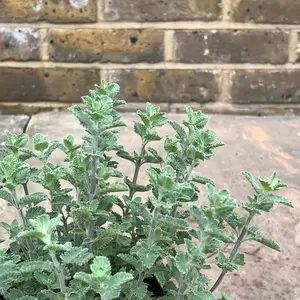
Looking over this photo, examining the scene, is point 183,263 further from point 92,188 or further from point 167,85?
point 167,85

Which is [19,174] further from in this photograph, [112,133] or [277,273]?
[277,273]

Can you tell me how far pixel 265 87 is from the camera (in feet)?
5.11

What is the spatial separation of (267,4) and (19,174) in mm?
1051

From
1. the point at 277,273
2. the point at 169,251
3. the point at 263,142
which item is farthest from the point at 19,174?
the point at 263,142

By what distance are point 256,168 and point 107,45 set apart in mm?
505

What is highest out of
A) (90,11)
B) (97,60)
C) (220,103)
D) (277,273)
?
(90,11)

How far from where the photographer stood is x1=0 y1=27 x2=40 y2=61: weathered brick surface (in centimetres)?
151

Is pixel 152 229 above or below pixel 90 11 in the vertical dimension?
below

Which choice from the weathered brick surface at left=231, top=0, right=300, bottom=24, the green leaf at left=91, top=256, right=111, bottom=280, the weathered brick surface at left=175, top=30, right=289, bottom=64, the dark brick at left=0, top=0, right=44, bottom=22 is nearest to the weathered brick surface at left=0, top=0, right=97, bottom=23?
the dark brick at left=0, top=0, right=44, bottom=22

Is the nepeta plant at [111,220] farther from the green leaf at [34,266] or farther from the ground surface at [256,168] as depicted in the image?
the ground surface at [256,168]

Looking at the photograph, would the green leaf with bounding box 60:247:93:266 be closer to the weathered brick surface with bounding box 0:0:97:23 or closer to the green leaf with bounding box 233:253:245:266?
the green leaf with bounding box 233:253:245:266

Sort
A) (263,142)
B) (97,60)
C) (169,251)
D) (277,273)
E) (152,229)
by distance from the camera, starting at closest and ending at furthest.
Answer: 1. (152,229)
2. (169,251)
3. (277,273)
4. (263,142)
5. (97,60)

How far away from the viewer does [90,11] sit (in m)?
1.49

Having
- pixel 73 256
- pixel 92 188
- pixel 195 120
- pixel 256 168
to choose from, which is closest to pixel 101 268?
pixel 73 256
